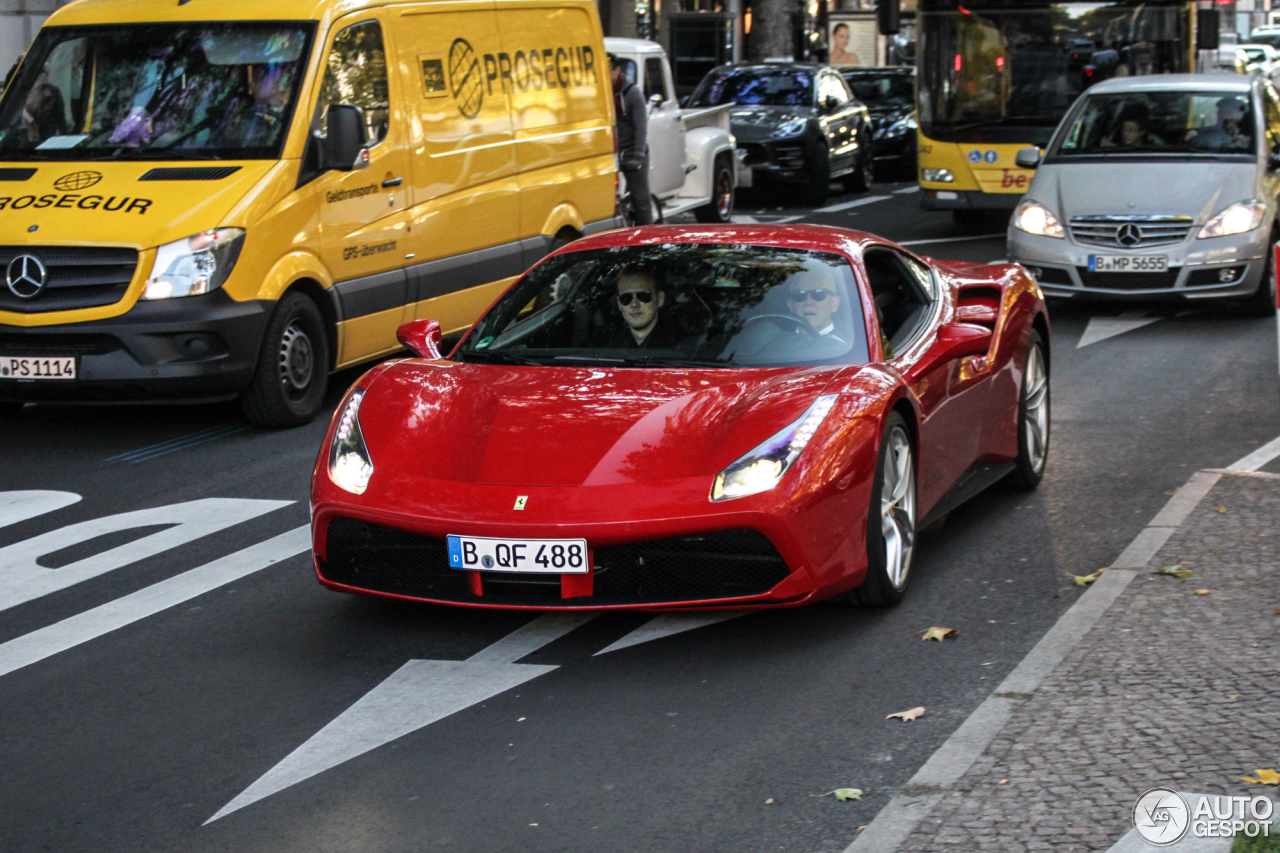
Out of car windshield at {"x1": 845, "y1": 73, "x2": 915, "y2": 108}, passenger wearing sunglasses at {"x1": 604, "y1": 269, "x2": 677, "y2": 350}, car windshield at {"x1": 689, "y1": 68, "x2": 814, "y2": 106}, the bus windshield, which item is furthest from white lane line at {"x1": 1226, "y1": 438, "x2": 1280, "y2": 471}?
car windshield at {"x1": 845, "y1": 73, "x2": 915, "y2": 108}

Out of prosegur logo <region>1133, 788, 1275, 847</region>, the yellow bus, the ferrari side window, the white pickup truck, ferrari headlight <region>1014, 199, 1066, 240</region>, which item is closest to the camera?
prosegur logo <region>1133, 788, 1275, 847</region>

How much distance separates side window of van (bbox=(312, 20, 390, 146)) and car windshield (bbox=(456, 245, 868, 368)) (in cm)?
353

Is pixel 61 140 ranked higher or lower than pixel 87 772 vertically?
higher

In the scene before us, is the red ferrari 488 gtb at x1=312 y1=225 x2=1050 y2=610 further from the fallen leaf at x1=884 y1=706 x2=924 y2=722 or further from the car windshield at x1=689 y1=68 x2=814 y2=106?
the car windshield at x1=689 y1=68 x2=814 y2=106

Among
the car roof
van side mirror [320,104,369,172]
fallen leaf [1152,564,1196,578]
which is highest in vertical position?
van side mirror [320,104,369,172]

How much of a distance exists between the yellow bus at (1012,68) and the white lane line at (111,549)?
12.4 meters

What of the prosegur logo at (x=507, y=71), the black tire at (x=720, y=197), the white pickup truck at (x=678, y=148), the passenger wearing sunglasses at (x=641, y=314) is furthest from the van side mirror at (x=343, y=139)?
the black tire at (x=720, y=197)

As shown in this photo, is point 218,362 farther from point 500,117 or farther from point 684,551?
point 684,551

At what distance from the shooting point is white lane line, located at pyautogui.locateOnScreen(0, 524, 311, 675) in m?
5.72

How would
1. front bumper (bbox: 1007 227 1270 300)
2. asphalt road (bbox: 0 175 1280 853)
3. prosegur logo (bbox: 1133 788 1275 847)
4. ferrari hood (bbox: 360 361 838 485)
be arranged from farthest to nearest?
front bumper (bbox: 1007 227 1270 300) < ferrari hood (bbox: 360 361 838 485) < asphalt road (bbox: 0 175 1280 853) < prosegur logo (bbox: 1133 788 1275 847)

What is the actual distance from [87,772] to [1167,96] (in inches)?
455

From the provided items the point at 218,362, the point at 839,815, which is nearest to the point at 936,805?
the point at 839,815

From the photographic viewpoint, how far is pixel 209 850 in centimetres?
407

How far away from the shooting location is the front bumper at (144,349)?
890 cm
